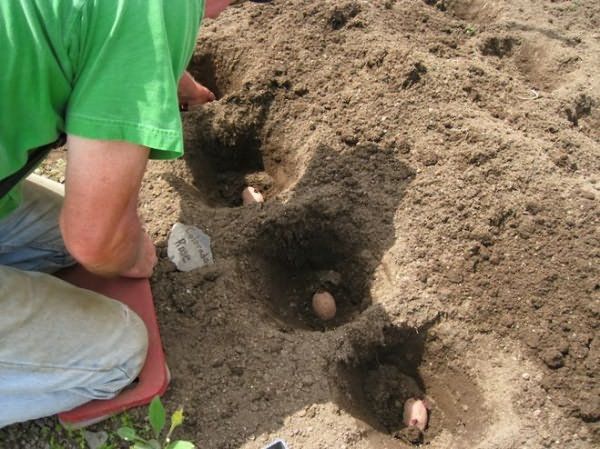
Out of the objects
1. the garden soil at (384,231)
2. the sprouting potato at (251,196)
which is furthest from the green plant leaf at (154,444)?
the sprouting potato at (251,196)

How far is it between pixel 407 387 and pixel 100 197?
133 centimetres

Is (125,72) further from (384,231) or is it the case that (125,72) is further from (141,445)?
(384,231)

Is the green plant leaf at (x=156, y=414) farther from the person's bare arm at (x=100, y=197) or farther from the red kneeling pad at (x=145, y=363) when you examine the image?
the person's bare arm at (x=100, y=197)

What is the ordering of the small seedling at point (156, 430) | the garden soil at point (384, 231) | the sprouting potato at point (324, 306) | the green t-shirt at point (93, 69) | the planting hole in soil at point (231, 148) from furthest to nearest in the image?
the planting hole in soil at point (231, 148), the sprouting potato at point (324, 306), the garden soil at point (384, 231), the small seedling at point (156, 430), the green t-shirt at point (93, 69)

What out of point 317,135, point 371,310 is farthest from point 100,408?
point 317,135

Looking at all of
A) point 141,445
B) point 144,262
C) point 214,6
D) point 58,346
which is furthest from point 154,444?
point 214,6

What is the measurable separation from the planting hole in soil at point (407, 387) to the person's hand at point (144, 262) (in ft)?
2.51

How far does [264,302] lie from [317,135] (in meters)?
0.88

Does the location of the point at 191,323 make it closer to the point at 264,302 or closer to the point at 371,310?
the point at 264,302

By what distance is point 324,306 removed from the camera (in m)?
2.34

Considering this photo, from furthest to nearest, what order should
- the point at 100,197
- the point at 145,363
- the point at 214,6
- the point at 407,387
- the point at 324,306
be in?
the point at 324,306
the point at 407,387
the point at 145,363
the point at 214,6
the point at 100,197

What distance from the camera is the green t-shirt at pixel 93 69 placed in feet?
4.38

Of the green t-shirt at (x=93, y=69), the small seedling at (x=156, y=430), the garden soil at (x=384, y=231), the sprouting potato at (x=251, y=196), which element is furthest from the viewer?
the sprouting potato at (x=251, y=196)

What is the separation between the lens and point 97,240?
1.61 m
